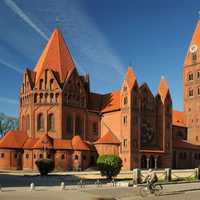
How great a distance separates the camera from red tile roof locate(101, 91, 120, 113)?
262 feet

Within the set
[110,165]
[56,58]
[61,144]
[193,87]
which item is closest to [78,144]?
[61,144]

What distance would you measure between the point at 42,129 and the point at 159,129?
77.3 feet

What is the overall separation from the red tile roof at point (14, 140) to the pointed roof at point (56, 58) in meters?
11.0

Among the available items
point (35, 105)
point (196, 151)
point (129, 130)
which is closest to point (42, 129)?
point (35, 105)

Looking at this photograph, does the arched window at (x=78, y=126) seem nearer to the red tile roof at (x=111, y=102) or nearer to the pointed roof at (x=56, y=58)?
the red tile roof at (x=111, y=102)

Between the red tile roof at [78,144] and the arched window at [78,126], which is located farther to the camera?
the arched window at [78,126]

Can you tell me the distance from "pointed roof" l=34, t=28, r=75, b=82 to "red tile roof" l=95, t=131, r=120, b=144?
43.1ft

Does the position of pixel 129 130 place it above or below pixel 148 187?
above

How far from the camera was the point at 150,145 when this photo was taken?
261 feet

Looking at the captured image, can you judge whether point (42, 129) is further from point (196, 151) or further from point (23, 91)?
point (196, 151)

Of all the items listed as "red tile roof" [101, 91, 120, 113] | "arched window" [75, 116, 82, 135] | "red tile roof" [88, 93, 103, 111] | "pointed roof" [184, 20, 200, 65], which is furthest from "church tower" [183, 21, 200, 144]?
"arched window" [75, 116, 82, 135]

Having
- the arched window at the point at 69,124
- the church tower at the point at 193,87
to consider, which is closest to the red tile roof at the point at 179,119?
the church tower at the point at 193,87

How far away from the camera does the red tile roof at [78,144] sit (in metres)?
71.6

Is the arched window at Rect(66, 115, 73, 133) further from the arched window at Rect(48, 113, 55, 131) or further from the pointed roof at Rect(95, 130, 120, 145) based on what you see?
the pointed roof at Rect(95, 130, 120, 145)
